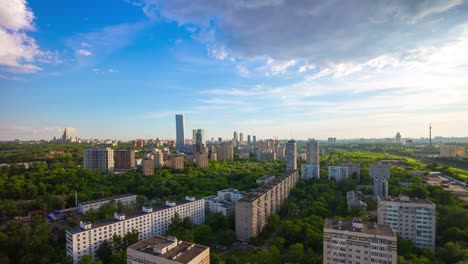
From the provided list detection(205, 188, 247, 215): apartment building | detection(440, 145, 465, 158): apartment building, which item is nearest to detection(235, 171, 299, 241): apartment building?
detection(205, 188, 247, 215): apartment building

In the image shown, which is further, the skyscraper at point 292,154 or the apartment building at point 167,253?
the skyscraper at point 292,154

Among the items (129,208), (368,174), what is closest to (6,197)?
(129,208)

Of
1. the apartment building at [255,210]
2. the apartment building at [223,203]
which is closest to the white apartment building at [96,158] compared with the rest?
Answer: the apartment building at [223,203]

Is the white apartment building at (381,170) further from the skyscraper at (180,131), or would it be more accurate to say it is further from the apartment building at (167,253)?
the skyscraper at (180,131)

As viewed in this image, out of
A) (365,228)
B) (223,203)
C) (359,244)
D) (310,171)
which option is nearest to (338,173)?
(310,171)

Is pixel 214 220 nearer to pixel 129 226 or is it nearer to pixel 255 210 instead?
pixel 255 210

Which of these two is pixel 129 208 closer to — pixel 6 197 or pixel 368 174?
pixel 6 197
